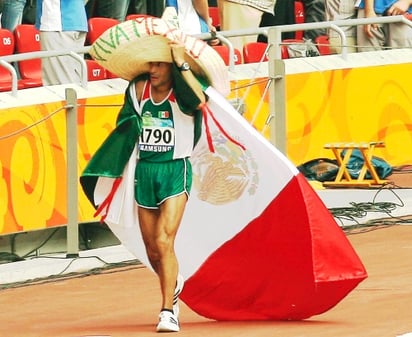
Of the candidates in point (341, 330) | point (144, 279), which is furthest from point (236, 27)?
point (341, 330)

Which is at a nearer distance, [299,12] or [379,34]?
[379,34]

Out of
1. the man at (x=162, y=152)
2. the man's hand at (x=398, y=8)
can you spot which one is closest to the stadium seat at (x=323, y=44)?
the man's hand at (x=398, y=8)

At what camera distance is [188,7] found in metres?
17.8

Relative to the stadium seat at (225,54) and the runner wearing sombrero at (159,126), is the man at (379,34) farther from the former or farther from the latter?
the runner wearing sombrero at (159,126)

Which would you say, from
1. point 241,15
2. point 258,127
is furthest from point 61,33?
point 241,15

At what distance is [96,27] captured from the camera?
17719 millimetres

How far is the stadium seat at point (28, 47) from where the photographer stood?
1711 centimetres

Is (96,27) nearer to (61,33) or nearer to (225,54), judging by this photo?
(61,33)

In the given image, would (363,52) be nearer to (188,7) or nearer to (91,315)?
(188,7)

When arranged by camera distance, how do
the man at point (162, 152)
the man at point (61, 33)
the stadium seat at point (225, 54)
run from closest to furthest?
the man at point (162, 152) → the man at point (61, 33) → the stadium seat at point (225, 54)

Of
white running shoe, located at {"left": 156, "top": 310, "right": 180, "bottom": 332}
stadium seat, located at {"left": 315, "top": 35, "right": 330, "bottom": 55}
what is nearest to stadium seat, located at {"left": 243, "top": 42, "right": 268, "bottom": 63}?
stadium seat, located at {"left": 315, "top": 35, "right": 330, "bottom": 55}

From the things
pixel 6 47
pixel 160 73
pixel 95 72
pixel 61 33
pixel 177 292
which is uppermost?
pixel 160 73

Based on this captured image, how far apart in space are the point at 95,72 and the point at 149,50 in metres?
5.59

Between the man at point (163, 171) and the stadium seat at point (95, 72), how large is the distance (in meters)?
5.33
